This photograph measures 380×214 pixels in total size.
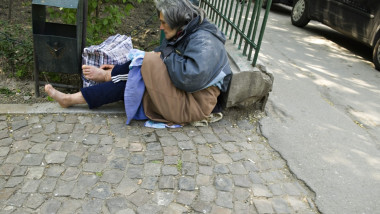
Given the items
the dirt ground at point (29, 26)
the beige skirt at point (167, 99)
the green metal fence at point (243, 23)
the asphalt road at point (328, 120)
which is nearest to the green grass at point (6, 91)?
the dirt ground at point (29, 26)

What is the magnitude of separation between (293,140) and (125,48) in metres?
1.99

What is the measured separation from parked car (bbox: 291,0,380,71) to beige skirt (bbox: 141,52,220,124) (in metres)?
3.52

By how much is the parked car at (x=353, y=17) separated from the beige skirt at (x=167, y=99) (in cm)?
352

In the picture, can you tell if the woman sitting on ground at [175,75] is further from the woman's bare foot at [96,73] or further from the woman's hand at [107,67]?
the woman's hand at [107,67]

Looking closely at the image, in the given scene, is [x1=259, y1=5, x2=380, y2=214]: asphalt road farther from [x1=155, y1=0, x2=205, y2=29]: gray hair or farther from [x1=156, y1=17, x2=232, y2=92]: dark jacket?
[x1=155, y1=0, x2=205, y2=29]: gray hair

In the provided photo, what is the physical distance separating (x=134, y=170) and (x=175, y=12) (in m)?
1.37

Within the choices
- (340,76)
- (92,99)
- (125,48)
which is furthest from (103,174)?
(340,76)

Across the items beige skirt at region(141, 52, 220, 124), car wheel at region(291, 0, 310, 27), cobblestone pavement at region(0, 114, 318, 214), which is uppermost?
car wheel at region(291, 0, 310, 27)

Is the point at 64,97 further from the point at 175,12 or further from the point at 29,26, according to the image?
the point at 29,26

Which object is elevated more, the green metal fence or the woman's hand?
the green metal fence

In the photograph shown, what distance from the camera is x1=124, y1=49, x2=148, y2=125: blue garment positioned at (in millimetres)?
2988

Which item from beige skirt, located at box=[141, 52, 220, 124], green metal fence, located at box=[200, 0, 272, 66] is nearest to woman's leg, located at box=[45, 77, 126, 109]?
beige skirt, located at box=[141, 52, 220, 124]

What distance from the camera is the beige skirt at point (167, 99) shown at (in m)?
2.97

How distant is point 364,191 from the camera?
8.64 feet
